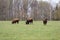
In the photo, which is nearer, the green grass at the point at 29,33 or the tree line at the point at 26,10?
the green grass at the point at 29,33

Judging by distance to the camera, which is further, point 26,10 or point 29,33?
point 26,10

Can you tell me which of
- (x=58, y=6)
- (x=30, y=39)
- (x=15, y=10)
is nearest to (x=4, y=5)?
(x=15, y=10)

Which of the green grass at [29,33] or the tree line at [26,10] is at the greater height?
the green grass at [29,33]

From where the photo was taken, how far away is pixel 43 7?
58250 mm

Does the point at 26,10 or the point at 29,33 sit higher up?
the point at 29,33

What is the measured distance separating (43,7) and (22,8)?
7.97 m

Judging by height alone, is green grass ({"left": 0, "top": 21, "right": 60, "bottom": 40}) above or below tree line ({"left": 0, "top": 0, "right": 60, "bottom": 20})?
above

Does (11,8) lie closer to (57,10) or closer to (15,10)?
(15,10)

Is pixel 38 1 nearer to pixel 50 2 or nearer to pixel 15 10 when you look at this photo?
pixel 50 2

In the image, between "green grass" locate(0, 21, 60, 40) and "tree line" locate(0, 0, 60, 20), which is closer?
"green grass" locate(0, 21, 60, 40)

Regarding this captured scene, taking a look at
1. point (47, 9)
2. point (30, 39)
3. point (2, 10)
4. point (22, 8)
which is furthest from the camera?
point (47, 9)


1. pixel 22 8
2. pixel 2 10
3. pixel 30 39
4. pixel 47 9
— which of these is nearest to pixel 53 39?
pixel 30 39

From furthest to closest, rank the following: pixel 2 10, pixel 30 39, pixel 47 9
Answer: pixel 47 9 < pixel 2 10 < pixel 30 39

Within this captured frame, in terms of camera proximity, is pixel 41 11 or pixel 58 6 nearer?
pixel 58 6
